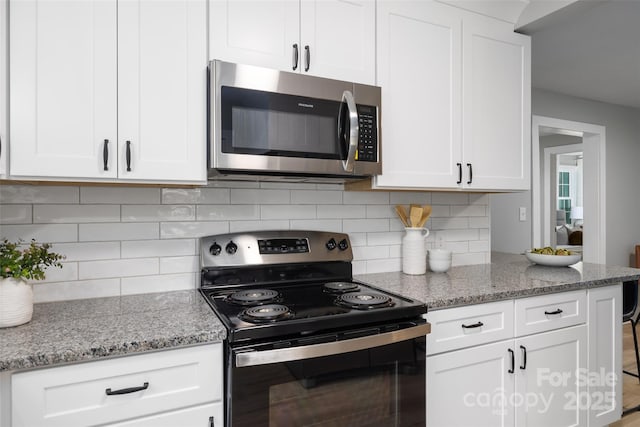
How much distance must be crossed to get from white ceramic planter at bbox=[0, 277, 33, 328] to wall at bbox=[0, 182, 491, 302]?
1.07 ft

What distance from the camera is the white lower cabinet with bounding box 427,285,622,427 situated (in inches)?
65.0

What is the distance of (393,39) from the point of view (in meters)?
Answer: 1.89

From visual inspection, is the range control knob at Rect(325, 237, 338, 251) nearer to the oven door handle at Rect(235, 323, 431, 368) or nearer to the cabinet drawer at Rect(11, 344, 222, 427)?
the oven door handle at Rect(235, 323, 431, 368)

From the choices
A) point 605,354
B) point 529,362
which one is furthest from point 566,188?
point 529,362

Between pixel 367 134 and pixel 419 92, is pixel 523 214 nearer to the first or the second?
pixel 419 92

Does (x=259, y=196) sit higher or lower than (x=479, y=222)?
higher

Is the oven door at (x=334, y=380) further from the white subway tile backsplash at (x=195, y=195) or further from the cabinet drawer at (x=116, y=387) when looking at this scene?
the white subway tile backsplash at (x=195, y=195)

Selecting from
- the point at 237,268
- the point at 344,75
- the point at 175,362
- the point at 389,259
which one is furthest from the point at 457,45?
the point at 175,362

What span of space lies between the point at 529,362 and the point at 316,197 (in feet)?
4.14

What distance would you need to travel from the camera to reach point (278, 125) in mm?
1600

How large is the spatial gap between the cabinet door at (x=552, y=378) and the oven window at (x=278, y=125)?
1.26 meters

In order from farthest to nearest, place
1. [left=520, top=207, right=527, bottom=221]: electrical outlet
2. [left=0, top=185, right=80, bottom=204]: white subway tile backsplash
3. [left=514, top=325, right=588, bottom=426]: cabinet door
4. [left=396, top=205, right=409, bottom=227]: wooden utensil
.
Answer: [left=520, top=207, right=527, bottom=221]: electrical outlet → [left=396, top=205, right=409, bottom=227]: wooden utensil → [left=514, top=325, right=588, bottom=426]: cabinet door → [left=0, top=185, right=80, bottom=204]: white subway tile backsplash

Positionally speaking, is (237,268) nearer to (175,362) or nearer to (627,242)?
(175,362)

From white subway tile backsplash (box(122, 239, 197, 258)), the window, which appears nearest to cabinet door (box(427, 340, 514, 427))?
white subway tile backsplash (box(122, 239, 197, 258))
